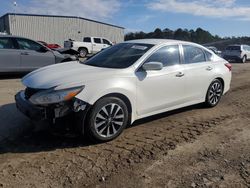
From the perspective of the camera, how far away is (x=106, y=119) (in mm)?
4809

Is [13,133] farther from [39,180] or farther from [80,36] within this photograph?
[80,36]

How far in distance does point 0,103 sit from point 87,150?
11.1 feet

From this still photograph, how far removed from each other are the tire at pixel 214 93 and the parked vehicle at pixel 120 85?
30mm

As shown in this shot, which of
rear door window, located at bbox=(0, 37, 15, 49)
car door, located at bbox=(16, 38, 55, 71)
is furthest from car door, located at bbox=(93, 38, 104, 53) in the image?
rear door window, located at bbox=(0, 37, 15, 49)

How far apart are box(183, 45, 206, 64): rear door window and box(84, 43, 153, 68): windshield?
35.8 inches

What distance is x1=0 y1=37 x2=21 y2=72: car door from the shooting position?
35.0 feet

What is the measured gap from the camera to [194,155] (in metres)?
4.50

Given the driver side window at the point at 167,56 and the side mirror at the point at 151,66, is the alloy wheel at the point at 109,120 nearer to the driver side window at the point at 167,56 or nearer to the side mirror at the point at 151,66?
the side mirror at the point at 151,66

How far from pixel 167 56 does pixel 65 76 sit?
2.04 metres

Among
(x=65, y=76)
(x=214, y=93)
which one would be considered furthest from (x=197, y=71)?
(x=65, y=76)

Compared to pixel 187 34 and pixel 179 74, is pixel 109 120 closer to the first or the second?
pixel 179 74

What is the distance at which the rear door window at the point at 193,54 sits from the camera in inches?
250

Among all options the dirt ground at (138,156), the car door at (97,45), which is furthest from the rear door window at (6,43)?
the car door at (97,45)

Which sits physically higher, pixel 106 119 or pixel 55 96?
pixel 55 96
